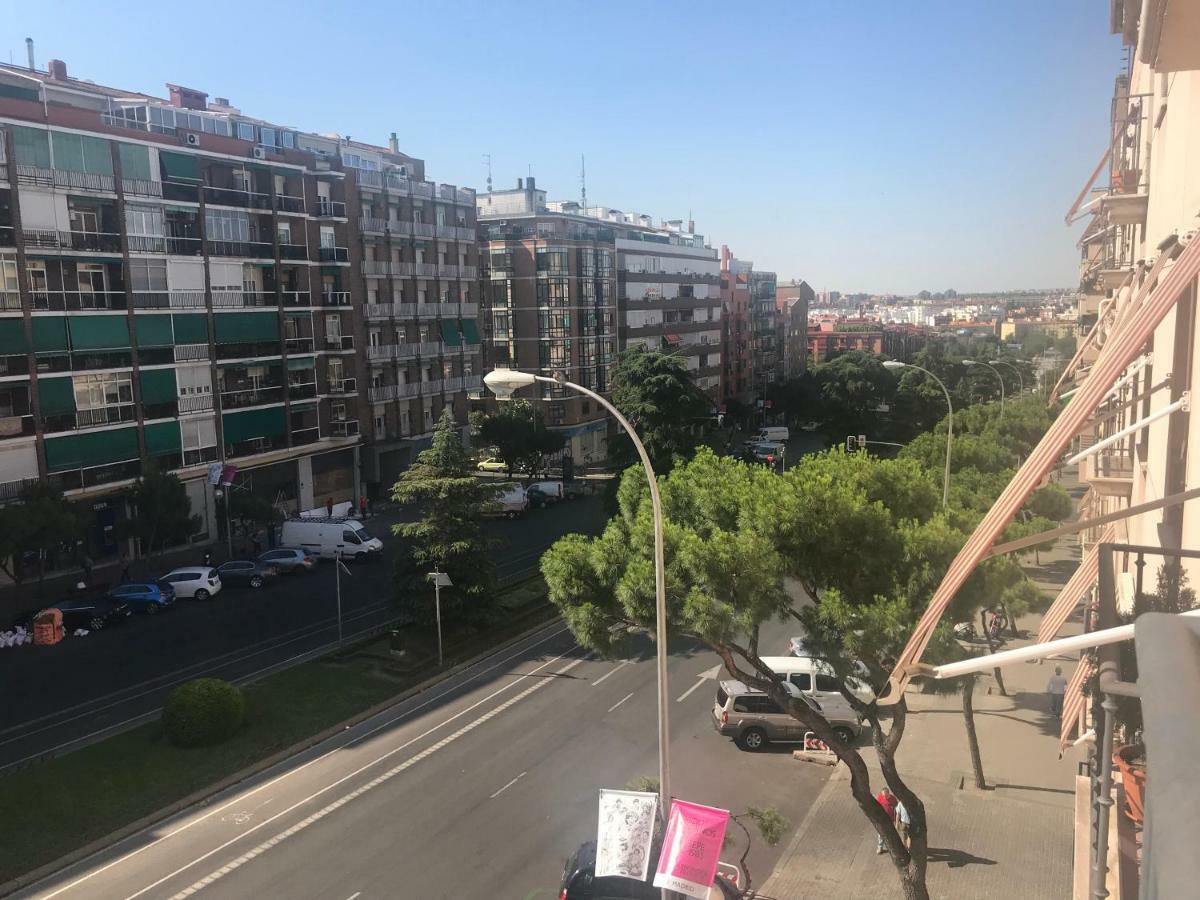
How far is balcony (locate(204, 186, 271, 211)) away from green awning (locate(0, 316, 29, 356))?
1046cm

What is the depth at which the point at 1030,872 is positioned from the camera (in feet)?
49.9

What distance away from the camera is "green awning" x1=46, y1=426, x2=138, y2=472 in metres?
35.6

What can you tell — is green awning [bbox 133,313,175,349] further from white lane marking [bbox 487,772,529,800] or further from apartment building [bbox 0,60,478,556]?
white lane marking [bbox 487,772,529,800]

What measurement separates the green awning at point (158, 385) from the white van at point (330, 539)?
24.5 feet

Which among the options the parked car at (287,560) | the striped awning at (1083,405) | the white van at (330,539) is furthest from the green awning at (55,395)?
the striped awning at (1083,405)

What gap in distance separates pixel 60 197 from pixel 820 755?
112ft

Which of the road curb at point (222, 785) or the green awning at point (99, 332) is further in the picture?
the green awning at point (99, 332)

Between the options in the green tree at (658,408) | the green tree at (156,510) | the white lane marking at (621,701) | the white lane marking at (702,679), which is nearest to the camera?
the white lane marking at (621,701)

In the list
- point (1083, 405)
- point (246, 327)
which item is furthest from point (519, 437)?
point (1083, 405)

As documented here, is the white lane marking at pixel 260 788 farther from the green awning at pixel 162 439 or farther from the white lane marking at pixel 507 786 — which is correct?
the green awning at pixel 162 439

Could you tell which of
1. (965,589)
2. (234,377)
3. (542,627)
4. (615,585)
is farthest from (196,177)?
(965,589)

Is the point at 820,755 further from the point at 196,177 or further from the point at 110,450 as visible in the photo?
the point at 196,177

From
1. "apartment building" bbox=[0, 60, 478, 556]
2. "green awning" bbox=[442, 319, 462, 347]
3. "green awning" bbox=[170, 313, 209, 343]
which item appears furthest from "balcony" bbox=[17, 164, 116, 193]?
"green awning" bbox=[442, 319, 462, 347]

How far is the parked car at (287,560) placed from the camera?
37.2m
